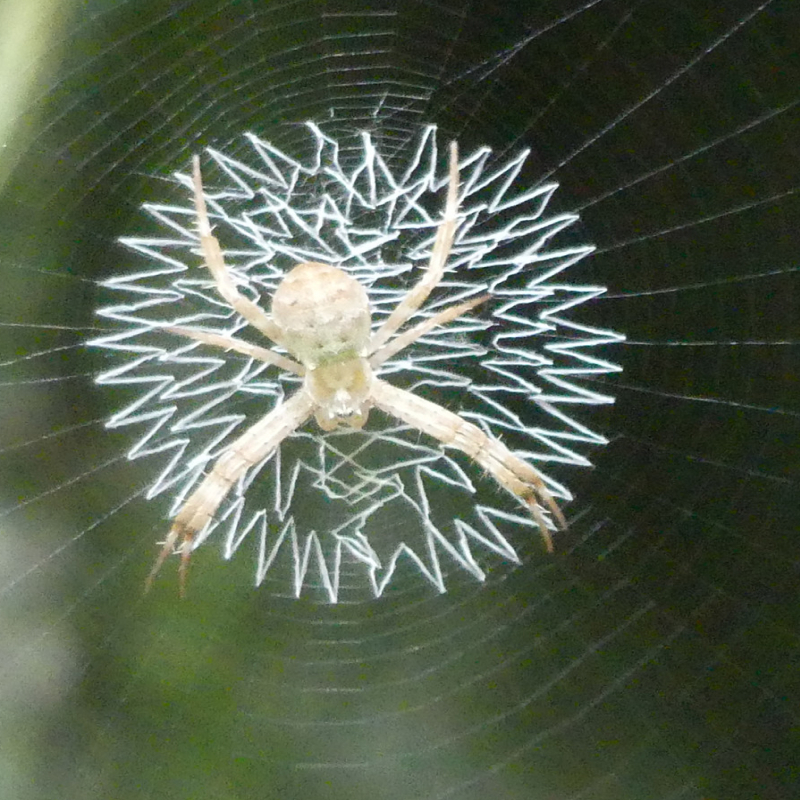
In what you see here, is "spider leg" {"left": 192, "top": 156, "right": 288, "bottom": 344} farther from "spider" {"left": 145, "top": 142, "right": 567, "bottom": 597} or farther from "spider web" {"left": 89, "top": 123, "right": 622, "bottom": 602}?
"spider web" {"left": 89, "top": 123, "right": 622, "bottom": 602}

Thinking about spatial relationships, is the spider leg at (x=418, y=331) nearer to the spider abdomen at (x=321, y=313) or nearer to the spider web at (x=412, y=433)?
the spider abdomen at (x=321, y=313)

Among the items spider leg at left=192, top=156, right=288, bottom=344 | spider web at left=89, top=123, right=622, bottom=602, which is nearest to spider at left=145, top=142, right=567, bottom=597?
spider leg at left=192, top=156, right=288, bottom=344

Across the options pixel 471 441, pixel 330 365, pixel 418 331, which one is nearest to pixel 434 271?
pixel 418 331

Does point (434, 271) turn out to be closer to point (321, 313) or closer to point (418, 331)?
point (418, 331)

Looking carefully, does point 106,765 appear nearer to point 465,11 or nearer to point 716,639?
point 716,639

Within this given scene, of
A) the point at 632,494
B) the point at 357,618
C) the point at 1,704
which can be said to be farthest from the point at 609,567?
the point at 1,704

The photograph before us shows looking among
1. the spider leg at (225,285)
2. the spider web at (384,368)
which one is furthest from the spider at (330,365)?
the spider web at (384,368)

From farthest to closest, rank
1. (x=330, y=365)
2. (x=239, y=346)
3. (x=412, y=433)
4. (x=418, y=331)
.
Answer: (x=412, y=433)
(x=330, y=365)
(x=418, y=331)
(x=239, y=346)
